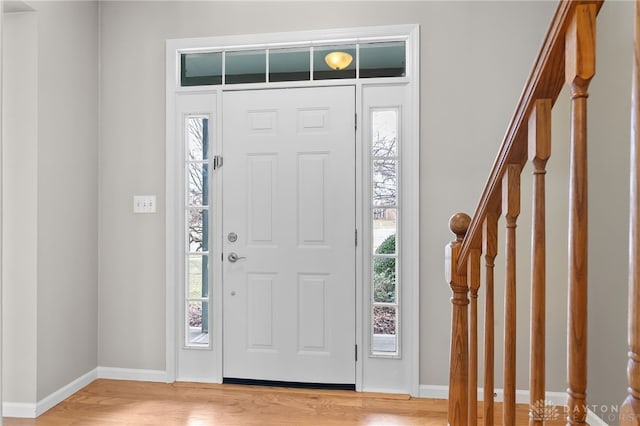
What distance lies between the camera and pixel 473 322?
1.35 m

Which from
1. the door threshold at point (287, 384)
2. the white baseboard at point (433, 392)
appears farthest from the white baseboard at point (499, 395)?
the door threshold at point (287, 384)

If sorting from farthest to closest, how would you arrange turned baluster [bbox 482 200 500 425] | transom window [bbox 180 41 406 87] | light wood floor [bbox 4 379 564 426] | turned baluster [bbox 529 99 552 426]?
1. transom window [bbox 180 41 406 87]
2. light wood floor [bbox 4 379 564 426]
3. turned baluster [bbox 482 200 500 425]
4. turned baluster [bbox 529 99 552 426]

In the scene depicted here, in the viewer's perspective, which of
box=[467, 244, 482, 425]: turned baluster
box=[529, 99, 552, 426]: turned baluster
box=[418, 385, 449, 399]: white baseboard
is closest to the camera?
box=[529, 99, 552, 426]: turned baluster

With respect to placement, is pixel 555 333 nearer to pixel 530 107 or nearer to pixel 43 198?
pixel 530 107

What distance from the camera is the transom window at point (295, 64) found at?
9.38 ft

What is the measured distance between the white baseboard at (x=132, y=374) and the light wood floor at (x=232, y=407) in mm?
74

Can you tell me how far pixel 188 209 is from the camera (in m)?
3.04

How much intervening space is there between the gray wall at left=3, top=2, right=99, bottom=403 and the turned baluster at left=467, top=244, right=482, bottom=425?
2.40 meters

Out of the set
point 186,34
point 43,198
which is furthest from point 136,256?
point 186,34

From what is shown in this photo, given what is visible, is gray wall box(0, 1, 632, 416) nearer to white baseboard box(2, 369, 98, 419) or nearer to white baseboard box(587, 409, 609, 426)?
white baseboard box(2, 369, 98, 419)

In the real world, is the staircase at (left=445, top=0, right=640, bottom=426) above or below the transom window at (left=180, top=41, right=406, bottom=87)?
below

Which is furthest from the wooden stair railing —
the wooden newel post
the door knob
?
the door knob

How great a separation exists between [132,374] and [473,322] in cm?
257

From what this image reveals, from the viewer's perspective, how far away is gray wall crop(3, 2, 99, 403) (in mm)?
2537
